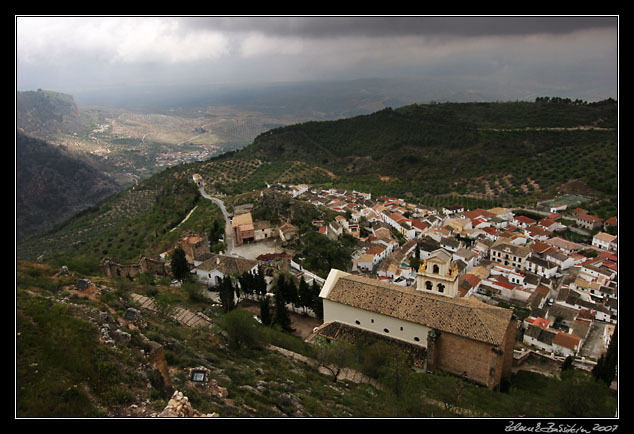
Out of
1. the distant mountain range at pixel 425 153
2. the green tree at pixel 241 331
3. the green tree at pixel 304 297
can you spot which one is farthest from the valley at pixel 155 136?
the green tree at pixel 241 331

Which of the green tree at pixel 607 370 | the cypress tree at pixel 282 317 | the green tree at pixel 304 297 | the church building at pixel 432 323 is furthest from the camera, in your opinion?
the green tree at pixel 304 297

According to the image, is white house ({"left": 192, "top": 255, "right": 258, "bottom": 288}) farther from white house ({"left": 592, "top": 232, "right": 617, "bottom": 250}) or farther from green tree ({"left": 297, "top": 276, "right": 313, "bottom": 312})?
white house ({"left": 592, "top": 232, "right": 617, "bottom": 250})

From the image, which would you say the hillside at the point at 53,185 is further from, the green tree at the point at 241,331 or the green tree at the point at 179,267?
the green tree at the point at 241,331

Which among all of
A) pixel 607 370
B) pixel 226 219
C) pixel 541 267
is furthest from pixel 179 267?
pixel 541 267

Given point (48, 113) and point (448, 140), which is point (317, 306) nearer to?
point (448, 140)

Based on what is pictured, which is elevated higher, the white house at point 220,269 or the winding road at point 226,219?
the winding road at point 226,219
